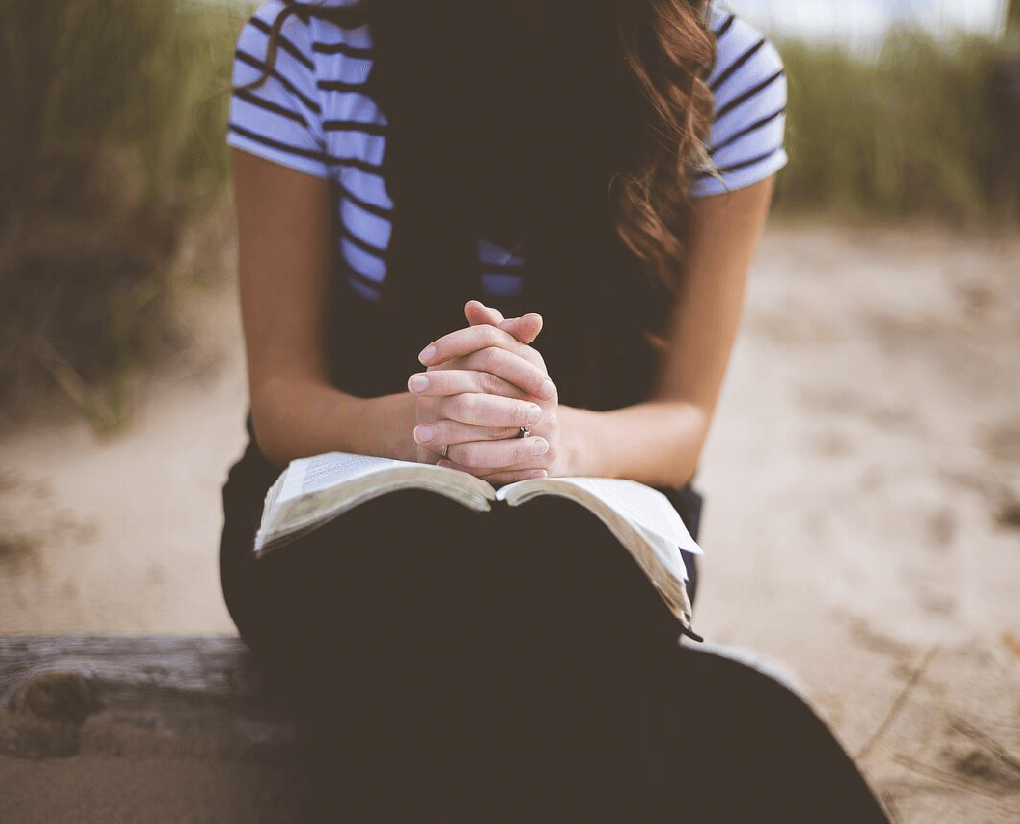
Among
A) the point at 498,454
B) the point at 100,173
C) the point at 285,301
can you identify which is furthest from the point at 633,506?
the point at 100,173

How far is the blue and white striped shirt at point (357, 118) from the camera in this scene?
0.88 meters

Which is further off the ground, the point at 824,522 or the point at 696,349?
the point at 696,349

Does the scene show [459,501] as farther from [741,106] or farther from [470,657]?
[741,106]

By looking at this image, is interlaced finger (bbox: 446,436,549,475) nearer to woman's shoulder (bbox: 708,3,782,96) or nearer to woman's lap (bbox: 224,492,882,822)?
woman's lap (bbox: 224,492,882,822)

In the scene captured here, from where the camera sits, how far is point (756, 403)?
2482mm

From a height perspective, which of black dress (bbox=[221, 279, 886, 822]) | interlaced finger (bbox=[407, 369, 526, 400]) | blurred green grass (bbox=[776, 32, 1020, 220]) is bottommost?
black dress (bbox=[221, 279, 886, 822])

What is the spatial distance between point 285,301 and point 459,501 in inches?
17.2

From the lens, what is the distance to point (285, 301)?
0.92m

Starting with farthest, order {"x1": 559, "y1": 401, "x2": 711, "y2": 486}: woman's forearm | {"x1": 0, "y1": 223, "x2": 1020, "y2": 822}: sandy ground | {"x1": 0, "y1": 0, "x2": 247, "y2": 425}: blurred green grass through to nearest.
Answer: {"x1": 0, "y1": 0, "x2": 247, "y2": 425}: blurred green grass
{"x1": 0, "y1": 223, "x2": 1020, "y2": 822}: sandy ground
{"x1": 559, "y1": 401, "x2": 711, "y2": 486}: woman's forearm

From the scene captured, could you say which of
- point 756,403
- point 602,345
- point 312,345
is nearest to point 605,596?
point 602,345

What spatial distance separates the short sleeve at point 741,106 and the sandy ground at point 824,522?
0.93 m

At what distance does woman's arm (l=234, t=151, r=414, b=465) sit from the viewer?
0.88 metres

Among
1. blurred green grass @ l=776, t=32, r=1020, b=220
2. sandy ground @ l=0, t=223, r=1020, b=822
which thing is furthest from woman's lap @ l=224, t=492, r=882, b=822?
blurred green grass @ l=776, t=32, r=1020, b=220

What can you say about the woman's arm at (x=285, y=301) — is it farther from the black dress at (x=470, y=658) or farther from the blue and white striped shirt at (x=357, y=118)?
the black dress at (x=470, y=658)
